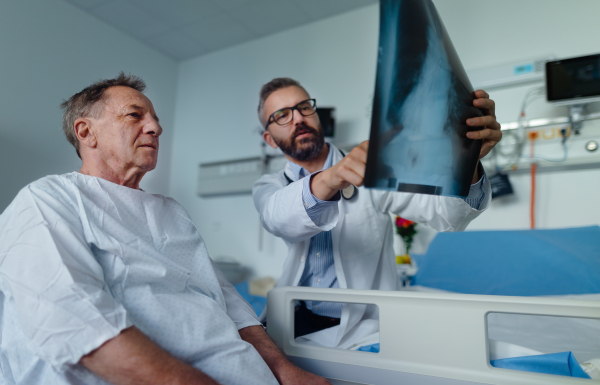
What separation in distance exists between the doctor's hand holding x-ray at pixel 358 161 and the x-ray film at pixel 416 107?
0.17 feet

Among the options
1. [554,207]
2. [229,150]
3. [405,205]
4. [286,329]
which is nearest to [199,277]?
[286,329]

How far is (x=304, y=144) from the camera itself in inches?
64.9

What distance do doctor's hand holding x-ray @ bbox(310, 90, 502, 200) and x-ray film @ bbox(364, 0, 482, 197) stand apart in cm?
5

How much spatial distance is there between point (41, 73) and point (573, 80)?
11.6ft

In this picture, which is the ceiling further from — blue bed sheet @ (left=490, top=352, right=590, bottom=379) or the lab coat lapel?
blue bed sheet @ (left=490, top=352, right=590, bottom=379)

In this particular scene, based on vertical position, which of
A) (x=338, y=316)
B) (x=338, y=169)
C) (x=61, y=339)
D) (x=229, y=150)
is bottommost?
(x=338, y=316)

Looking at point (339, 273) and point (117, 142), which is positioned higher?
point (117, 142)

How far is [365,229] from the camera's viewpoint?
5.04 feet

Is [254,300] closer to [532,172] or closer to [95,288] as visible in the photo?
[95,288]

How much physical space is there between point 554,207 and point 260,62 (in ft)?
8.77

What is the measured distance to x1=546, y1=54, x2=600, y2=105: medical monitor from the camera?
7.19ft

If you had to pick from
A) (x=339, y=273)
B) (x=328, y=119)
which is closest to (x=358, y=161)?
(x=339, y=273)

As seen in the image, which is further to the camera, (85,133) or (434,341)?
(85,133)

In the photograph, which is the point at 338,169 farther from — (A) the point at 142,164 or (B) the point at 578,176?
(B) the point at 578,176
